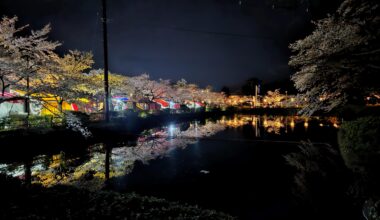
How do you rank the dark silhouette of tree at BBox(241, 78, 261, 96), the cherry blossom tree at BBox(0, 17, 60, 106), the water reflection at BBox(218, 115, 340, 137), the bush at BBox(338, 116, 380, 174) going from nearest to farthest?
the bush at BBox(338, 116, 380, 174)
the cherry blossom tree at BBox(0, 17, 60, 106)
the water reflection at BBox(218, 115, 340, 137)
the dark silhouette of tree at BBox(241, 78, 261, 96)

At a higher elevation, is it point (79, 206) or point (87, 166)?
point (79, 206)

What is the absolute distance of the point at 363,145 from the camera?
7727 mm

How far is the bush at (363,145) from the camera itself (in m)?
7.04

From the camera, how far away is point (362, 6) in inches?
197

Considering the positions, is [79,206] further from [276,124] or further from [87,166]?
[276,124]

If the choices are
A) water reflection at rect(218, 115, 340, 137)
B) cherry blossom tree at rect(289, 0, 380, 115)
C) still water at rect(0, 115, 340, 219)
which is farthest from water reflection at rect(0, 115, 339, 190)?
water reflection at rect(218, 115, 340, 137)

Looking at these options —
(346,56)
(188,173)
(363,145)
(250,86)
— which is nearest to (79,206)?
(188,173)

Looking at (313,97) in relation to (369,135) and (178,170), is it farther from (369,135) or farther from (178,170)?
(178,170)

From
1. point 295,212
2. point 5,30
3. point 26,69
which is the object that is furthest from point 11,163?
point 295,212

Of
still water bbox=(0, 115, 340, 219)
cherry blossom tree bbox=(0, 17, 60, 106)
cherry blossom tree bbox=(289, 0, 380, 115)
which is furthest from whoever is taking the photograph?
cherry blossom tree bbox=(0, 17, 60, 106)

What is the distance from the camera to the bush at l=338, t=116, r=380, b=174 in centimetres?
704

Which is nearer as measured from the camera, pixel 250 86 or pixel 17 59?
pixel 17 59

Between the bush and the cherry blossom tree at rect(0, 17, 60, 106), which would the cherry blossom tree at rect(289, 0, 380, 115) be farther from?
the cherry blossom tree at rect(0, 17, 60, 106)

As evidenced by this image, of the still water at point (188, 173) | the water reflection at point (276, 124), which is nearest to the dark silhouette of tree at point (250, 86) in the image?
the water reflection at point (276, 124)
